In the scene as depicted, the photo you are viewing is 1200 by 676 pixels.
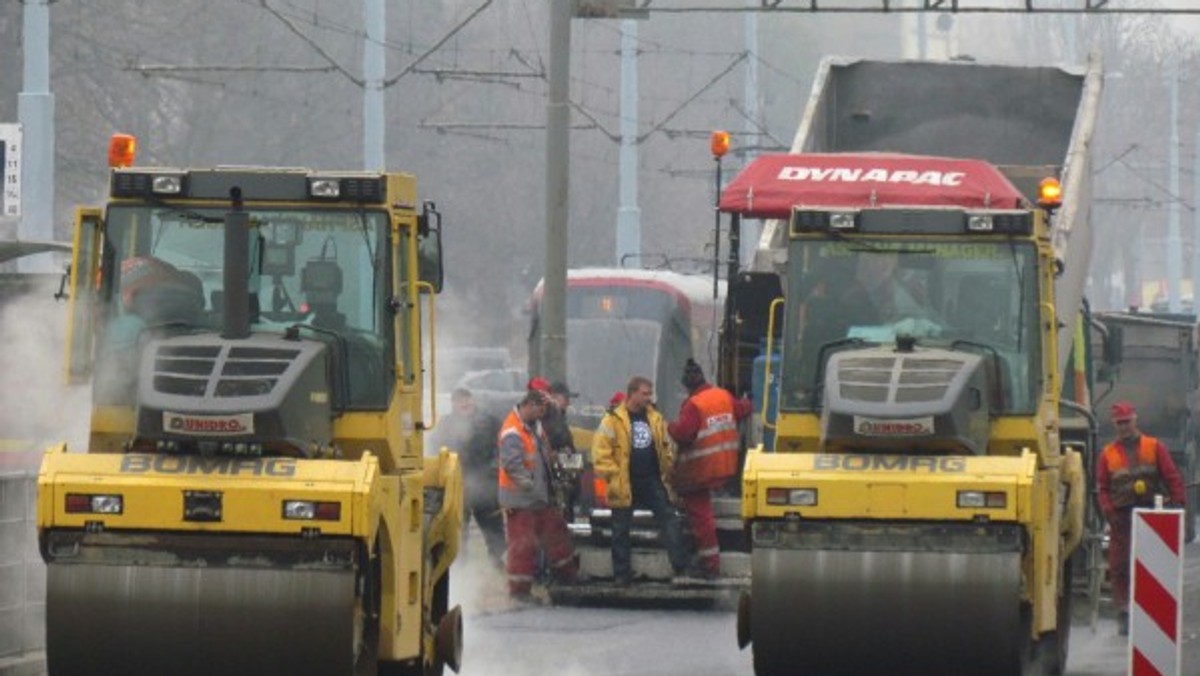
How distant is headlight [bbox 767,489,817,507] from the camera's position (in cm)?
1366

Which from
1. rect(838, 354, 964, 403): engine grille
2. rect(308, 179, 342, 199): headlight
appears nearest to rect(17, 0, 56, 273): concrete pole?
rect(838, 354, 964, 403): engine grille

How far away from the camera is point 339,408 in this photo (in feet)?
41.3

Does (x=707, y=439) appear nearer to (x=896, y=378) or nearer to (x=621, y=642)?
(x=621, y=642)

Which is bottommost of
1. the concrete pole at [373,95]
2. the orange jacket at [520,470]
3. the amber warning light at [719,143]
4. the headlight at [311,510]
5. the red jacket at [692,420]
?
the orange jacket at [520,470]

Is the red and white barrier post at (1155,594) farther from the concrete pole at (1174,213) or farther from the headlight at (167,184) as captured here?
the concrete pole at (1174,213)

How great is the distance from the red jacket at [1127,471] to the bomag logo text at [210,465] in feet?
29.5

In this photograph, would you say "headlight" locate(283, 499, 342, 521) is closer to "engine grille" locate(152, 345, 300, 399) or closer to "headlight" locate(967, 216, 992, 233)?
"engine grille" locate(152, 345, 300, 399)

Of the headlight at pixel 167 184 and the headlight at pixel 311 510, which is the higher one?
the headlight at pixel 167 184

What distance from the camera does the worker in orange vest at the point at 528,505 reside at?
68.5 ft

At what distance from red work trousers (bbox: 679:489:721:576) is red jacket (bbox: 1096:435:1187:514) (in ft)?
8.56

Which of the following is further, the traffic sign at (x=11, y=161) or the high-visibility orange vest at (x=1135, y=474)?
the traffic sign at (x=11, y=161)

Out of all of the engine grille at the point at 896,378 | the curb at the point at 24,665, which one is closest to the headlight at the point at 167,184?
the curb at the point at 24,665

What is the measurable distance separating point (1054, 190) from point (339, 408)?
4.95 metres

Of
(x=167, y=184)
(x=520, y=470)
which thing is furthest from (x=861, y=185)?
(x=167, y=184)
